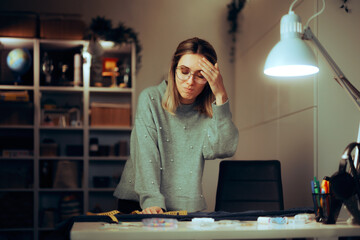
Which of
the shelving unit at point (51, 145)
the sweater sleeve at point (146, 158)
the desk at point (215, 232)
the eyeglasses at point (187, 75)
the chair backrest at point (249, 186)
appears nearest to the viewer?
the desk at point (215, 232)

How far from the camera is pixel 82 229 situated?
1.30 meters

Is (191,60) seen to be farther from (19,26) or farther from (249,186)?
(19,26)

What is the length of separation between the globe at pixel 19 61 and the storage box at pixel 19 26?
0.17 meters

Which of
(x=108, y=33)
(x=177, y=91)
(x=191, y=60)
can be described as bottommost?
(x=177, y=91)

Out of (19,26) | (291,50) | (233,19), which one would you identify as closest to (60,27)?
(19,26)

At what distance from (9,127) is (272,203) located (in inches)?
123

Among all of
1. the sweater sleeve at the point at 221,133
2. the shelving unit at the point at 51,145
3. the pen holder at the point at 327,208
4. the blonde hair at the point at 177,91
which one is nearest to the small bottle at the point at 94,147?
the shelving unit at the point at 51,145

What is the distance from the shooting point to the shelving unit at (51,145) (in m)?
4.57

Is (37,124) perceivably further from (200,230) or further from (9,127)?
(200,230)

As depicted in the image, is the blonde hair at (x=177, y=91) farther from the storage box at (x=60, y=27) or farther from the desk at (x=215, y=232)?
the storage box at (x=60, y=27)

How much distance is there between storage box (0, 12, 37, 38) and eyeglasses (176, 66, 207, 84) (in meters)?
3.18

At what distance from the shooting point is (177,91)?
198cm

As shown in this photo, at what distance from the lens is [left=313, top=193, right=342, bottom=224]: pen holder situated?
4.72ft

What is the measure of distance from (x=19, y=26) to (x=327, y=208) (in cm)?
405
